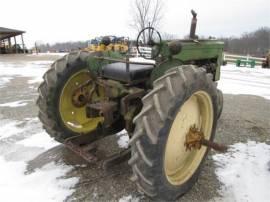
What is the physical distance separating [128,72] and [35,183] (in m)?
1.59

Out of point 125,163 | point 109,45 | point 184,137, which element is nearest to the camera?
point 184,137

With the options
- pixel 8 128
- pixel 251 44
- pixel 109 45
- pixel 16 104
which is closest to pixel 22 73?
pixel 16 104

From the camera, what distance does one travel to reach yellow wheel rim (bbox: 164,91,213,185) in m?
2.56

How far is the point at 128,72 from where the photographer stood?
9.57 ft

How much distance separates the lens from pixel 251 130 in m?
4.57

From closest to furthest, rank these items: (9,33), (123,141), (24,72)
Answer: (123,141), (24,72), (9,33)

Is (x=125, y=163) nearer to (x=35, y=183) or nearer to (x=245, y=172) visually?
(x=35, y=183)

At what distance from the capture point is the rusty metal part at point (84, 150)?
9.56 ft

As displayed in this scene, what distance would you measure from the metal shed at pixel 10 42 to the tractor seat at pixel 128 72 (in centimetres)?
3021

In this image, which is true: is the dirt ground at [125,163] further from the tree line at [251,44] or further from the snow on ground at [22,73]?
the tree line at [251,44]

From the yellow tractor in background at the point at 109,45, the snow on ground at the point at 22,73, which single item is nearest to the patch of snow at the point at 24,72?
the snow on ground at the point at 22,73

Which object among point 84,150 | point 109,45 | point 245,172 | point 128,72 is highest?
point 109,45

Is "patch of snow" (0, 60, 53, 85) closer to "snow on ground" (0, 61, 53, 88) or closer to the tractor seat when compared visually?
"snow on ground" (0, 61, 53, 88)

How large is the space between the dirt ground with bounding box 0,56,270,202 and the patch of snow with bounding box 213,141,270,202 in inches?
4.2
